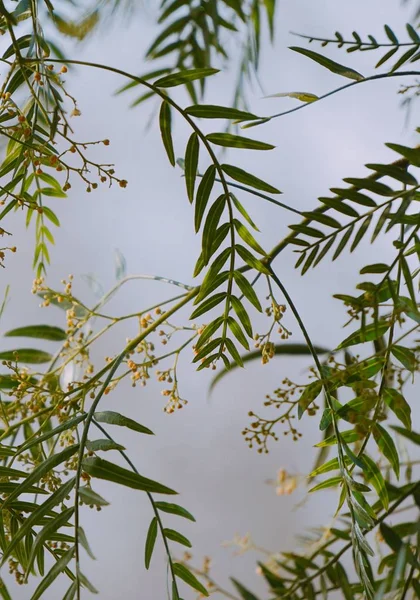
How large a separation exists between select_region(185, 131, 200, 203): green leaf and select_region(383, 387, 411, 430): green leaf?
173mm

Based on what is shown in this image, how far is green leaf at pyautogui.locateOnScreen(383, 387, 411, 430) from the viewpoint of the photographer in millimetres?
428

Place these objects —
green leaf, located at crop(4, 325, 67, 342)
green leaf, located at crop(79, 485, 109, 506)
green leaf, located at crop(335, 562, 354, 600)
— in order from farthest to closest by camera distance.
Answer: green leaf, located at crop(4, 325, 67, 342) → green leaf, located at crop(335, 562, 354, 600) → green leaf, located at crop(79, 485, 109, 506)

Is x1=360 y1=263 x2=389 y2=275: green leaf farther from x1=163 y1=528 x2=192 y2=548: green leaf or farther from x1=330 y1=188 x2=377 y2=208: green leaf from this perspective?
x1=163 y1=528 x2=192 y2=548: green leaf

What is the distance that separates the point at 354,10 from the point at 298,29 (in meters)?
0.12

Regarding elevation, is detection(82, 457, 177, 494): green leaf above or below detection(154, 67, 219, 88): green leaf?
below

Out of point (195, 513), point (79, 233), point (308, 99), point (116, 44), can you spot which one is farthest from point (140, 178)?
point (308, 99)

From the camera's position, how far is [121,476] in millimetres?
394

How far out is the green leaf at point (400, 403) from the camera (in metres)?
0.43

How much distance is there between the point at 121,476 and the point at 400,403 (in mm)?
166

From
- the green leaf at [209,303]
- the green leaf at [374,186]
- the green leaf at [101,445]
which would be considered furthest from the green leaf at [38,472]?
the green leaf at [374,186]

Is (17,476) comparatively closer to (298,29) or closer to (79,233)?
(79,233)

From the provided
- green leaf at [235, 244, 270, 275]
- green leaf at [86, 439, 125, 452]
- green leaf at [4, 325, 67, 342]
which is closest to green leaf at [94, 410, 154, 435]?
green leaf at [86, 439, 125, 452]

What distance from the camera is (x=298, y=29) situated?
1.49 m

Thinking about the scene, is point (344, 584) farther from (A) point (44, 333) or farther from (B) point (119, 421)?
(A) point (44, 333)
